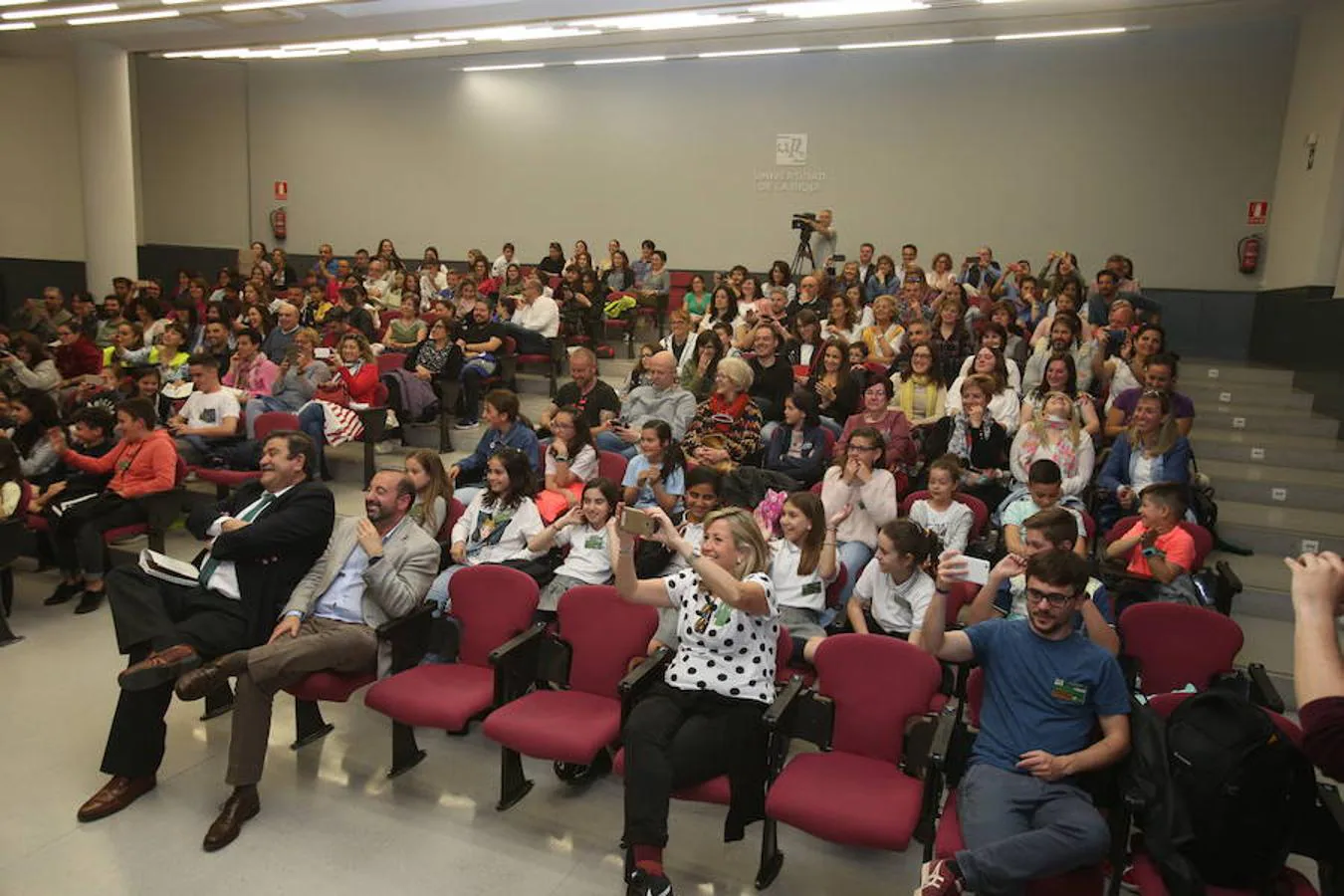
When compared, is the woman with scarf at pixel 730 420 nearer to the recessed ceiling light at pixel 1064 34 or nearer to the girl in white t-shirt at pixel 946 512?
the girl in white t-shirt at pixel 946 512

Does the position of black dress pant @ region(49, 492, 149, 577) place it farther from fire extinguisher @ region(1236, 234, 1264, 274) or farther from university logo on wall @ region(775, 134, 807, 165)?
fire extinguisher @ region(1236, 234, 1264, 274)

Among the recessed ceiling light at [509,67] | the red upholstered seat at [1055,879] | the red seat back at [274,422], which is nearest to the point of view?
the red upholstered seat at [1055,879]

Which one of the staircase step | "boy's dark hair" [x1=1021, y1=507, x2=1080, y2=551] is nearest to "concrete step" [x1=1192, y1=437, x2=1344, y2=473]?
the staircase step

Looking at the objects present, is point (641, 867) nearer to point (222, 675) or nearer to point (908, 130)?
point (222, 675)

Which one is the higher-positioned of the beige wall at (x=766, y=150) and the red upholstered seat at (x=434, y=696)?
the beige wall at (x=766, y=150)

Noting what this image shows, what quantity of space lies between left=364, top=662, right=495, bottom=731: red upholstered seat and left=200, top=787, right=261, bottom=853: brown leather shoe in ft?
1.51

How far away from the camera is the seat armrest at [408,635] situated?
11.1ft

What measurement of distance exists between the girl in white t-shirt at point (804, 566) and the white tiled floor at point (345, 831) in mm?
848

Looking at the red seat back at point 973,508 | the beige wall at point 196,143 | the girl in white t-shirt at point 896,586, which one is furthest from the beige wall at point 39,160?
the girl in white t-shirt at point 896,586

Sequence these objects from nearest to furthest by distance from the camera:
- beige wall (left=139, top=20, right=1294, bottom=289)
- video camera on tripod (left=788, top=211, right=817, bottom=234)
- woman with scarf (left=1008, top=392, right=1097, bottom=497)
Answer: woman with scarf (left=1008, top=392, right=1097, bottom=497), beige wall (left=139, top=20, right=1294, bottom=289), video camera on tripod (left=788, top=211, right=817, bottom=234)

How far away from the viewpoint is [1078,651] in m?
2.62

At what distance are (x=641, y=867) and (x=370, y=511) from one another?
68.2 inches

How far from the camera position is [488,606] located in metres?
3.51

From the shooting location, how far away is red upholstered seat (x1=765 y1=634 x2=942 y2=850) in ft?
8.38
